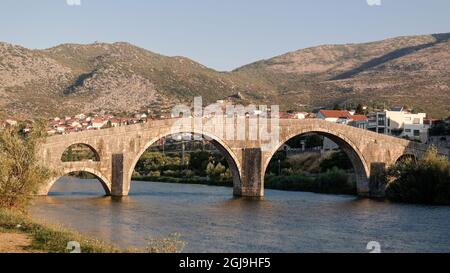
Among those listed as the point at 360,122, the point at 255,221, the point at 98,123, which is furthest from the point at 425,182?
the point at 98,123

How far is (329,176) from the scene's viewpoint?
176ft

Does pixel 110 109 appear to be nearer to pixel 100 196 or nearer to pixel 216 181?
pixel 216 181

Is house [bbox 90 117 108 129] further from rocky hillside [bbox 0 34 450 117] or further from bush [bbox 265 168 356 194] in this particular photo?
bush [bbox 265 168 356 194]

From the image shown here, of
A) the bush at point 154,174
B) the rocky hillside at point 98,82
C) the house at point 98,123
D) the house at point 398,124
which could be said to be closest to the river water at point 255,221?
the bush at point 154,174

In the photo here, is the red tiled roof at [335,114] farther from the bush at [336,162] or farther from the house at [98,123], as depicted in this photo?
the house at [98,123]

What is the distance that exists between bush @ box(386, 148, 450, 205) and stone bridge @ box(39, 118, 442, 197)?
15.8ft

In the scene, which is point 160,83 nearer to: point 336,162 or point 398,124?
point 398,124

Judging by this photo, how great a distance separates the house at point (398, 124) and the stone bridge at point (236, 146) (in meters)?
19.9

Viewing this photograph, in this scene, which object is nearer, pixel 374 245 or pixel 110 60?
pixel 374 245

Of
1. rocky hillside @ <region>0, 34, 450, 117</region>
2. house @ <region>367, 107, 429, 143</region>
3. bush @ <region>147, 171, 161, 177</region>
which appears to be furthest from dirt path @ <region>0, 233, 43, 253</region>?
rocky hillside @ <region>0, 34, 450, 117</region>

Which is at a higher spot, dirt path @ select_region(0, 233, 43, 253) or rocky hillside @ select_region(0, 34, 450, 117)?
rocky hillside @ select_region(0, 34, 450, 117)

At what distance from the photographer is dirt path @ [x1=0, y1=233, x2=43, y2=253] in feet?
51.8
